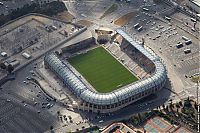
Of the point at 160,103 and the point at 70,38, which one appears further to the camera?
the point at 70,38

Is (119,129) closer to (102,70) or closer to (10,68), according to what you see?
(102,70)

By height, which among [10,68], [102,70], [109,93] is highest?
[10,68]

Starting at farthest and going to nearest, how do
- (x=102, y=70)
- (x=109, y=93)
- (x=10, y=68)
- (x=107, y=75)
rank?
(x=10, y=68) → (x=102, y=70) → (x=107, y=75) → (x=109, y=93)

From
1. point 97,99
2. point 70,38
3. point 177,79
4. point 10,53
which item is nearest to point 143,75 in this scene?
point 177,79

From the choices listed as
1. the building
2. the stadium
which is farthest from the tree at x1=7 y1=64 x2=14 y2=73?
the building

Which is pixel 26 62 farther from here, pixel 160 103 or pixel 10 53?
pixel 160 103

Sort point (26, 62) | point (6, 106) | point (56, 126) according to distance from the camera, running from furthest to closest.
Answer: point (26, 62), point (6, 106), point (56, 126)

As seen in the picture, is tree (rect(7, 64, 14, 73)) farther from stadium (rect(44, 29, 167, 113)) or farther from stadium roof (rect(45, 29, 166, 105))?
stadium roof (rect(45, 29, 166, 105))

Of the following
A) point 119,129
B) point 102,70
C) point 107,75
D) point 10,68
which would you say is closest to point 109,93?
point 119,129
